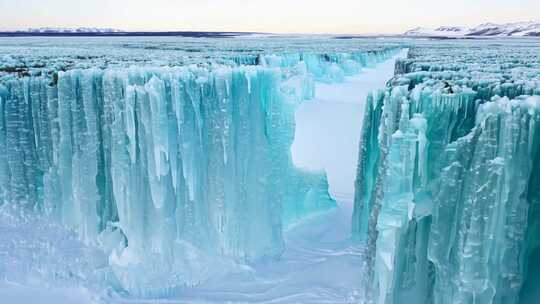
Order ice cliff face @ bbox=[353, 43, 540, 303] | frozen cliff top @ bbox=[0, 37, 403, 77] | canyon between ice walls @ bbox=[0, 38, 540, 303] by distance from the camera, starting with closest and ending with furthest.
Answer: ice cliff face @ bbox=[353, 43, 540, 303]
canyon between ice walls @ bbox=[0, 38, 540, 303]
frozen cliff top @ bbox=[0, 37, 403, 77]

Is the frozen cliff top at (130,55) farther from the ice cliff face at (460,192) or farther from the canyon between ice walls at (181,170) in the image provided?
the ice cliff face at (460,192)

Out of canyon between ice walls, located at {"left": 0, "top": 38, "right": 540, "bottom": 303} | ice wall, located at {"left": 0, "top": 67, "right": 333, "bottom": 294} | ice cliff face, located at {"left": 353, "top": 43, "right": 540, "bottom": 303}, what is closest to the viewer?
ice cliff face, located at {"left": 353, "top": 43, "right": 540, "bottom": 303}

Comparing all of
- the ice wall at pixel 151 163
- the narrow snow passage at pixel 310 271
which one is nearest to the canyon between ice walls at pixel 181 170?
the ice wall at pixel 151 163

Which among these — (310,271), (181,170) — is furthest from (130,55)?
(310,271)

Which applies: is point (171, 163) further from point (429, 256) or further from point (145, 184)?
point (429, 256)

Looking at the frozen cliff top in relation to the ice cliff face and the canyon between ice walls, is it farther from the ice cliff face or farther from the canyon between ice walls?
the ice cliff face

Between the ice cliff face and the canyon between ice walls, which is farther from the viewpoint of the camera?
the canyon between ice walls

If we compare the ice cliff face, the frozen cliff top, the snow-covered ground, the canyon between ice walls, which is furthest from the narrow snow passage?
the frozen cliff top

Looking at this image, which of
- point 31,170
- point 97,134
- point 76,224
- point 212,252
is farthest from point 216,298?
point 31,170

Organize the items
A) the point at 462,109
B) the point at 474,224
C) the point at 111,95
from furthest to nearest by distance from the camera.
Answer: the point at 111,95 → the point at 462,109 → the point at 474,224
